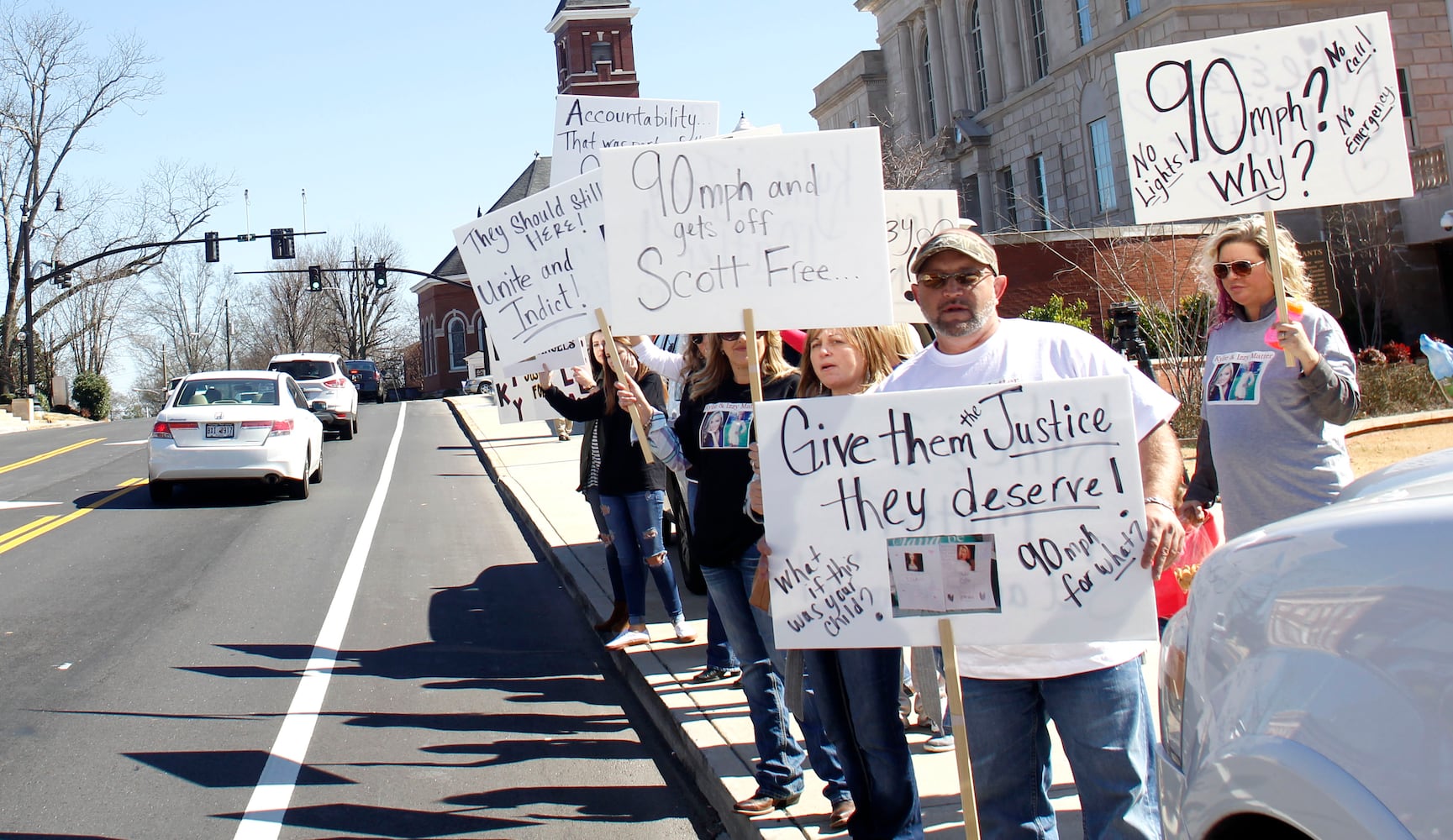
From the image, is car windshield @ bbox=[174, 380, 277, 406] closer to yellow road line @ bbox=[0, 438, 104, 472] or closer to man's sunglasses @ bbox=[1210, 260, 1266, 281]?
yellow road line @ bbox=[0, 438, 104, 472]

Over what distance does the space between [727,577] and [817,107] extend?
51026mm

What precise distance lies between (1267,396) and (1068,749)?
1673 mm

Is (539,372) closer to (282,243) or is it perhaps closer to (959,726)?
(959,726)

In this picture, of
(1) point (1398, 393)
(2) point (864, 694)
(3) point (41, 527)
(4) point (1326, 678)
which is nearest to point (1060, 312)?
(1) point (1398, 393)

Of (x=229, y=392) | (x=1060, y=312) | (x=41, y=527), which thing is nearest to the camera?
(x=41, y=527)

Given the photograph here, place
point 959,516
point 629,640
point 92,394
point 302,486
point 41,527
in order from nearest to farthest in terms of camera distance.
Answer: point 959,516
point 629,640
point 41,527
point 302,486
point 92,394

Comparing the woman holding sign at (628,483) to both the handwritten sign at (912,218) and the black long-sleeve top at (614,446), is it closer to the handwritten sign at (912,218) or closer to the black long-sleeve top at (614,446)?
the black long-sleeve top at (614,446)

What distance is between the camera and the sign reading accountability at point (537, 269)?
225 inches

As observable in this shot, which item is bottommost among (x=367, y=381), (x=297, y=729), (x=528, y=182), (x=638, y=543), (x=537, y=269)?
(x=297, y=729)

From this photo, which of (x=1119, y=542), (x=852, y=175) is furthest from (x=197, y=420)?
(x=1119, y=542)

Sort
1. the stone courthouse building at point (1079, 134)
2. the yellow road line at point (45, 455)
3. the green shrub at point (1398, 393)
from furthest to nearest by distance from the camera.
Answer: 1. the stone courthouse building at point (1079, 134)
2. the yellow road line at point (45, 455)
3. the green shrub at point (1398, 393)

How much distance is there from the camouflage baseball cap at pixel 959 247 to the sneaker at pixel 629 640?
4.60 m

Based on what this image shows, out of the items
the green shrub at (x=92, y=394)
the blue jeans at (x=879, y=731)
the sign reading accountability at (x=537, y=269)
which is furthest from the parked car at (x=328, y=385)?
the green shrub at (x=92, y=394)

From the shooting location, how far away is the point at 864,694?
12.1 feet
